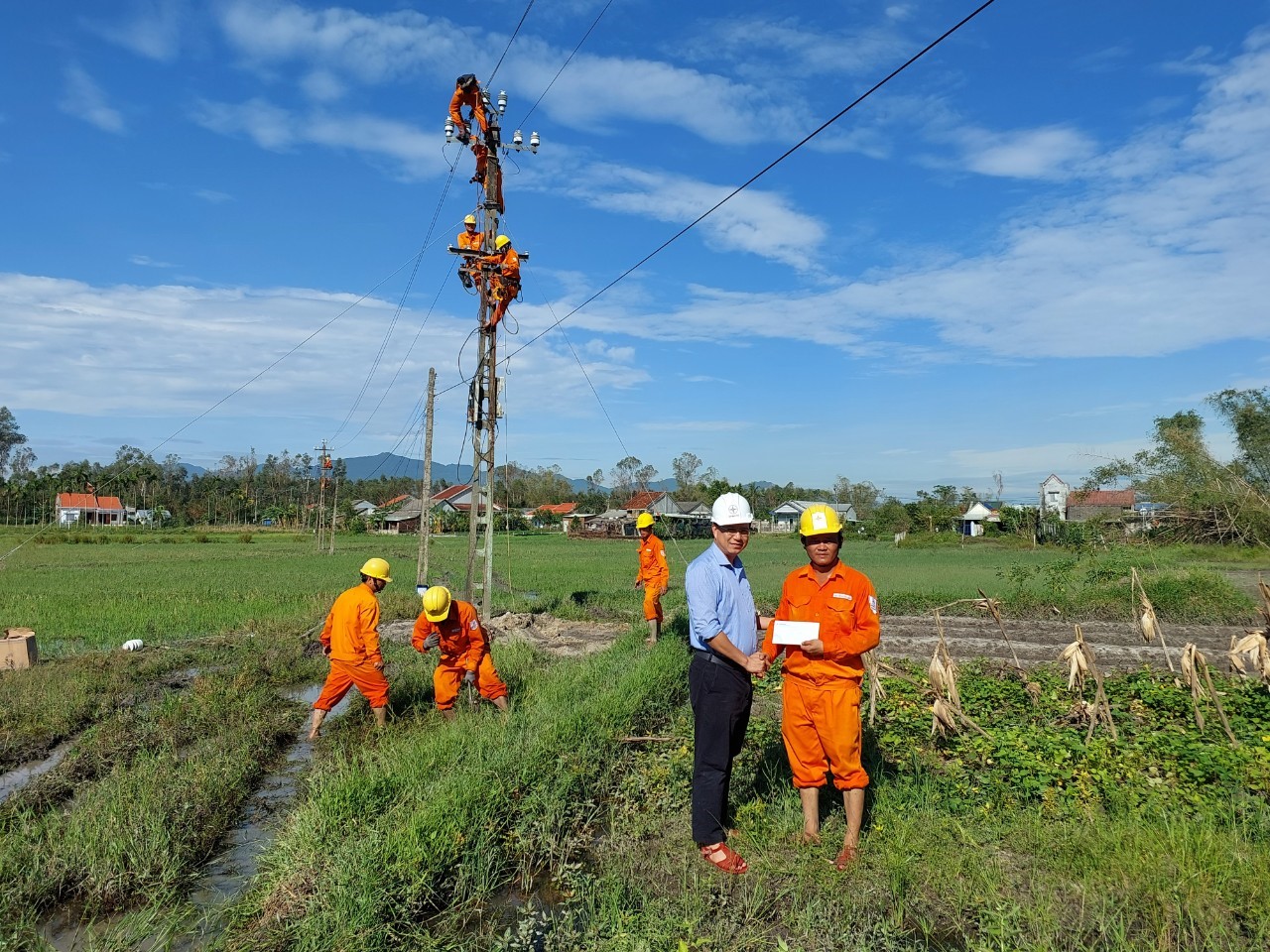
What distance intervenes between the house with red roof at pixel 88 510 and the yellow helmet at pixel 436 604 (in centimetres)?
6869

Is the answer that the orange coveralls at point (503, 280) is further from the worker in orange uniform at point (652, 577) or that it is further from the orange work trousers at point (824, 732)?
the orange work trousers at point (824, 732)

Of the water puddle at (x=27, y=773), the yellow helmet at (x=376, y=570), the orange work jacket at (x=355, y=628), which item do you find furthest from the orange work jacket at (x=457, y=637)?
the water puddle at (x=27, y=773)

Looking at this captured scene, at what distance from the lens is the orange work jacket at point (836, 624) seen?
14.0 ft

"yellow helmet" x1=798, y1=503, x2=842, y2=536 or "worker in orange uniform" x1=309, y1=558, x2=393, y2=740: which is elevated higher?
"yellow helmet" x1=798, y1=503, x2=842, y2=536

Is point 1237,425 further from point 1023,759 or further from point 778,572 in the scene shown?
point 1023,759

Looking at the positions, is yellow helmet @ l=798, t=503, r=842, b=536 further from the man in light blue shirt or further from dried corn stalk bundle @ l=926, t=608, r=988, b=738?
dried corn stalk bundle @ l=926, t=608, r=988, b=738

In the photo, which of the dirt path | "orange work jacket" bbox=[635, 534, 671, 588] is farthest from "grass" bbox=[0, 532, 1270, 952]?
the dirt path

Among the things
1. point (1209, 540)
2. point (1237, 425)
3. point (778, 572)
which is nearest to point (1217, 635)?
point (778, 572)

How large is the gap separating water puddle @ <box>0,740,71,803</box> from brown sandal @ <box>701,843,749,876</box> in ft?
16.6

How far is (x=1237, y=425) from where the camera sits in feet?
124

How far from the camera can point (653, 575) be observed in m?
11.7

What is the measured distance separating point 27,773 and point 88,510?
81.2m

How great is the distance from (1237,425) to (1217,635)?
31.8 m

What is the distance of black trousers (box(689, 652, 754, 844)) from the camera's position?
4422 mm
